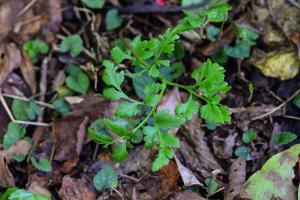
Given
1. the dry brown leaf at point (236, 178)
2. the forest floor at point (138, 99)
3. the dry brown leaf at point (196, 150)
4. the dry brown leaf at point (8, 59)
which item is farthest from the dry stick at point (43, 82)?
the dry brown leaf at point (236, 178)

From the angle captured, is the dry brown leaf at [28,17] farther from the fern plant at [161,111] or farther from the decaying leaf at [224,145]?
the decaying leaf at [224,145]

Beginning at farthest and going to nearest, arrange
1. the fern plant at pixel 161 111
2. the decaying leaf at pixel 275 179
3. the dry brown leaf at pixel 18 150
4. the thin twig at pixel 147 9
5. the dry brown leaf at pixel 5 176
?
1. the thin twig at pixel 147 9
2. the dry brown leaf at pixel 18 150
3. the dry brown leaf at pixel 5 176
4. the decaying leaf at pixel 275 179
5. the fern plant at pixel 161 111

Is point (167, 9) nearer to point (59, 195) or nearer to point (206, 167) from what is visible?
point (206, 167)

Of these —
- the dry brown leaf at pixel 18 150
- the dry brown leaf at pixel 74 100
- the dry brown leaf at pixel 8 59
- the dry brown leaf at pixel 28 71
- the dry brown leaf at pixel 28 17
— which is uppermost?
the dry brown leaf at pixel 28 17

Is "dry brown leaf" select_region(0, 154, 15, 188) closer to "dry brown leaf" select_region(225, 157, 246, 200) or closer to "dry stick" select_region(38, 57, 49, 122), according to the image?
"dry stick" select_region(38, 57, 49, 122)

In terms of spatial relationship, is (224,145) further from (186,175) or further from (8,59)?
(8,59)

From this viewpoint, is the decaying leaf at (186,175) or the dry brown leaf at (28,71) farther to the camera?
the dry brown leaf at (28,71)
